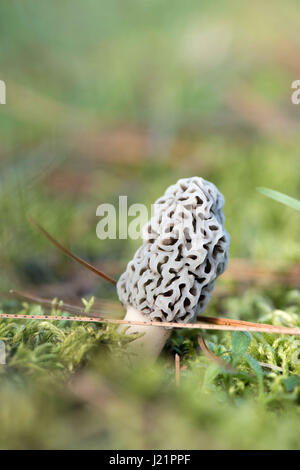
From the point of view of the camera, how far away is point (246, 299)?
2.82 metres

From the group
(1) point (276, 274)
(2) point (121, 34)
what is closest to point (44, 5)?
(2) point (121, 34)

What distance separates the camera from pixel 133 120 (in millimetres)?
6023

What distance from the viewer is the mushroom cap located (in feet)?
6.06

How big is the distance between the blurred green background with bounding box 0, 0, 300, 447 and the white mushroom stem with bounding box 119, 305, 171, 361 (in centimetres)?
97

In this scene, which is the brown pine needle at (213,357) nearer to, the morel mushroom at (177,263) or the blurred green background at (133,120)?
the morel mushroom at (177,263)

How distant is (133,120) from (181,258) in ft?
14.7

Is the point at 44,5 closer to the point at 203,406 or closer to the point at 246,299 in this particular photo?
the point at 246,299

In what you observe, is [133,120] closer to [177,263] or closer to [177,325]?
[177,263]

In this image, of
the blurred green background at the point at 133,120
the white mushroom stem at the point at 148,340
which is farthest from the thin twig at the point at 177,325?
the blurred green background at the point at 133,120

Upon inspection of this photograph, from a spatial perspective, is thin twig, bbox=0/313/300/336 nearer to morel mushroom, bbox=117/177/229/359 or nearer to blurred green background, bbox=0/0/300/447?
morel mushroom, bbox=117/177/229/359

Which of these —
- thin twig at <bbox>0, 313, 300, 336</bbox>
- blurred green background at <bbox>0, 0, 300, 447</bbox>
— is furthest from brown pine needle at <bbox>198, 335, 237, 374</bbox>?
blurred green background at <bbox>0, 0, 300, 447</bbox>

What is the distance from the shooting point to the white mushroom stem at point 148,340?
6.02 feet
